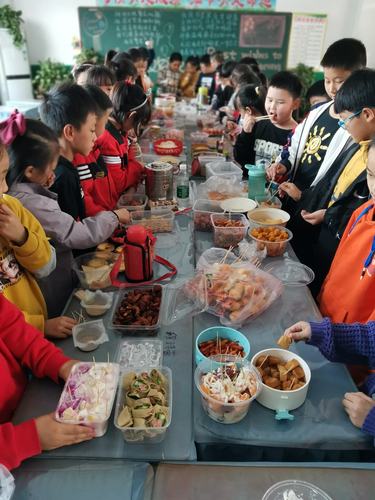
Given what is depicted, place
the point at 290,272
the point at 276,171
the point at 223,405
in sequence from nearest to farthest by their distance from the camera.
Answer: the point at 223,405 < the point at 290,272 < the point at 276,171

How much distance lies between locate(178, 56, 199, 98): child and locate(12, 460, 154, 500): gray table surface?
6736mm

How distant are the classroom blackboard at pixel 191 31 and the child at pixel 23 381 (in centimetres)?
717

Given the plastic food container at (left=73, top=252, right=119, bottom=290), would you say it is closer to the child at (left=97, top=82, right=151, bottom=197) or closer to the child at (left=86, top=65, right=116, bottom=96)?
the child at (left=97, top=82, right=151, bottom=197)

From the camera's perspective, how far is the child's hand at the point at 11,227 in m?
1.15

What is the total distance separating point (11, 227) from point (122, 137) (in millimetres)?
1339

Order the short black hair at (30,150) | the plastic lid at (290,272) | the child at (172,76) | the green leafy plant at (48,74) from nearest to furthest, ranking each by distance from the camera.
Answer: the short black hair at (30,150) → the plastic lid at (290,272) → the child at (172,76) → the green leafy plant at (48,74)

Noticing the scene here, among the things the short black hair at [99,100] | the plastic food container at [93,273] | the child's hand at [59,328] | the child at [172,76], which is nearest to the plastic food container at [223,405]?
the child's hand at [59,328]

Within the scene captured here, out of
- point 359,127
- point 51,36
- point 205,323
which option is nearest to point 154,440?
point 205,323

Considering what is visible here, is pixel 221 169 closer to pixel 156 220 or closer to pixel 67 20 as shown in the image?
pixel 156 220

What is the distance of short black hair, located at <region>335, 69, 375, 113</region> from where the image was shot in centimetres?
157

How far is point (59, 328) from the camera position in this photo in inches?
47.1

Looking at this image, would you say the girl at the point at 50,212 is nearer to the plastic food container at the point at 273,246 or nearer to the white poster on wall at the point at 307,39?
the plastic food container at the point at 273,246

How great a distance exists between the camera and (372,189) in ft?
4.09

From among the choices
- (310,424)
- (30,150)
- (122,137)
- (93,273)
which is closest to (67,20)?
(122,137)
